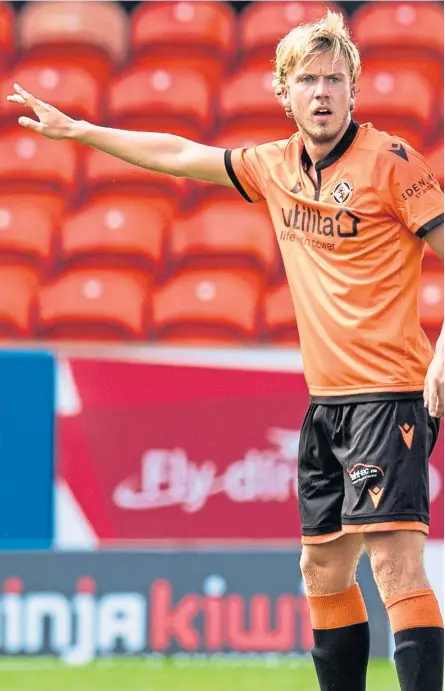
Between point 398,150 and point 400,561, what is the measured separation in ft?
2.90

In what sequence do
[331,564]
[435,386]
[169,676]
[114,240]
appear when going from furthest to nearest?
[114,240] < [169,676] < [331,564] < [435,386]

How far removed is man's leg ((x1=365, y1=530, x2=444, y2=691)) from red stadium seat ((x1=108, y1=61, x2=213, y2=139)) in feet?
13.4

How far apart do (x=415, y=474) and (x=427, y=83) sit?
4.49 meters

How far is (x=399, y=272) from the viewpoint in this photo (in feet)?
9.46

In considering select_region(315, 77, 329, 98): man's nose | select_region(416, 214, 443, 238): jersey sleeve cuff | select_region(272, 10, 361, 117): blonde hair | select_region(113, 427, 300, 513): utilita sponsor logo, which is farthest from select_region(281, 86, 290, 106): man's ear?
select_region(113, 427, 300, 513): utilita sponsor logo

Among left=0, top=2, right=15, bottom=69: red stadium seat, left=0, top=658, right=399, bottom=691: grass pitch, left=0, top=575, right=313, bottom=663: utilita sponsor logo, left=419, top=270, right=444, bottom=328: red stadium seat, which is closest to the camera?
left=0, top=658, right=399, bottom=691: grass pitch

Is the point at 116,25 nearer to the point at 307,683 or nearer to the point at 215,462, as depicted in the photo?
the point at 215,462

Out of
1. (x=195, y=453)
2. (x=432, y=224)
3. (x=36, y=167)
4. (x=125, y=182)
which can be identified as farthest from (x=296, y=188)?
(x=36, y=167)

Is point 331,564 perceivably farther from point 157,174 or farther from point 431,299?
point 157,174

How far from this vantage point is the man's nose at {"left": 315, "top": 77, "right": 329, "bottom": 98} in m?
2.90

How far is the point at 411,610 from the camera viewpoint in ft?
9.09

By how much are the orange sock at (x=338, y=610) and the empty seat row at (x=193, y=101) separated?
12.7 feet

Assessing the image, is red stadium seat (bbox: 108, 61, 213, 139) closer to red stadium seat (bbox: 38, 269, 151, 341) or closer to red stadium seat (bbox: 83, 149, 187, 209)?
red stadium seat (bbox: 83, 149, 187, 209)

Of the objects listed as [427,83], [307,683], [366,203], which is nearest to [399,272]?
[366,203]
